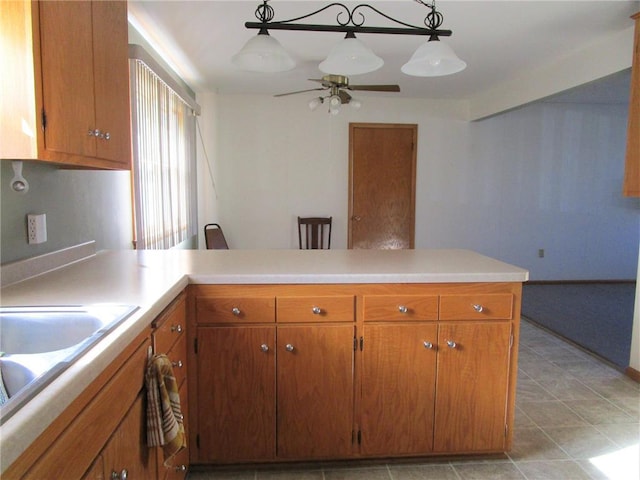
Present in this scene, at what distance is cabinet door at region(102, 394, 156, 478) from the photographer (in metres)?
1.09

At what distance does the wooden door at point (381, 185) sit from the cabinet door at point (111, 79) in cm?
379

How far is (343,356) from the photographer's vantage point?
1957 mm

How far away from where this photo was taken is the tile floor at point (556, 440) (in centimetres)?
203

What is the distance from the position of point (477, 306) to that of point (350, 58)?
1137 mm

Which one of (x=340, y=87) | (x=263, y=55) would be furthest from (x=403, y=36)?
(x=263, y=55)

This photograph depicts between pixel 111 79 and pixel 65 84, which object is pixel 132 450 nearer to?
pixel 65 84

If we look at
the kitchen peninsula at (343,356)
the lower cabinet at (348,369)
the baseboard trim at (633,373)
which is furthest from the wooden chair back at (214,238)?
the baseboard trim at (633,373)

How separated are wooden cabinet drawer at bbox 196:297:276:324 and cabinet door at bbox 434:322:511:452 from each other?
28.6 inches

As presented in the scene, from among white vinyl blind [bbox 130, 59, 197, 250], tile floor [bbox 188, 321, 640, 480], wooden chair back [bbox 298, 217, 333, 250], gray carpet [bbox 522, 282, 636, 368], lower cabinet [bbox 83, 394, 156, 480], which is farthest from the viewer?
wooden chair back [bbox 298, 217, 333, 250]

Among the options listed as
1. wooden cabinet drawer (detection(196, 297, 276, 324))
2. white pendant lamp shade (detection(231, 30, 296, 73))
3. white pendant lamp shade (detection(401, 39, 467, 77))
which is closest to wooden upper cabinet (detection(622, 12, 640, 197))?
white pendant lamp shade (detection(401, 39, 467, 77))

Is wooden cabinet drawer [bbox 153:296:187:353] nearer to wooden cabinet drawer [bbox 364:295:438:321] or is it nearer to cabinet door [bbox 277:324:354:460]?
cabinet door [bbox 277:324:354:460]

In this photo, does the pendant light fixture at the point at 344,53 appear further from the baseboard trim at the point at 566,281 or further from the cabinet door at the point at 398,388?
the baseboard trim at the point at 566,281

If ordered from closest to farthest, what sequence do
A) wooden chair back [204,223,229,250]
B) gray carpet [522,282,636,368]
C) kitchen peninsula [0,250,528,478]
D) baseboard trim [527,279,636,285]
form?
kitchen peninsula [0,250,528,478], gray carpet [522,282,636,368], wooden chair back [204,223,229,250], baseboard trim [527,279,636,285]

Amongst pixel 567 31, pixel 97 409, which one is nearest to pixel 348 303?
pixel 97 409
